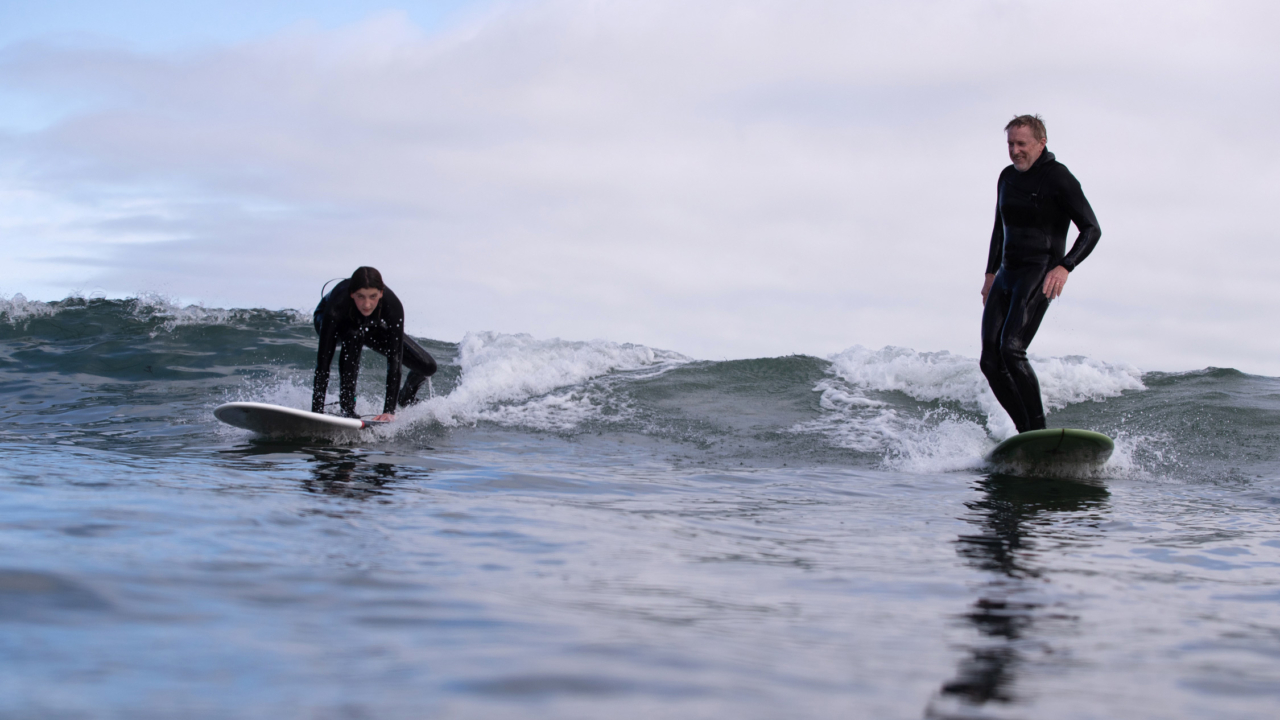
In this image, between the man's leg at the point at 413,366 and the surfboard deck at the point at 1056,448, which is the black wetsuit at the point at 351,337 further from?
the surfboard deck at the point at 1056,448

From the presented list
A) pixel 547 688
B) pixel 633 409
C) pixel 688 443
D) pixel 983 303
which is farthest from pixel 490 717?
pixel 633 409

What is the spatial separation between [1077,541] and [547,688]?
2865 millimetres

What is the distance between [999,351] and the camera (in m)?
6.15

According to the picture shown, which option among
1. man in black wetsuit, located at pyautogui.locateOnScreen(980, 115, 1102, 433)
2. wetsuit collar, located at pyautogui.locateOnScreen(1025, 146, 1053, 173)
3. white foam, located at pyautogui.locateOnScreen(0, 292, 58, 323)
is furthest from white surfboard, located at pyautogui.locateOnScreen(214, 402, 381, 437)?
white foam, located at pyautogui.locateOnScreen(0, 292, 58, 323)

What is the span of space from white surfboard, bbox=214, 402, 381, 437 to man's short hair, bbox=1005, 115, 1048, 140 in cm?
512

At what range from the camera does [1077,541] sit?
3.78 m

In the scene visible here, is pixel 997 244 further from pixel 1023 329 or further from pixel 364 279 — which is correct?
pixel 364 279

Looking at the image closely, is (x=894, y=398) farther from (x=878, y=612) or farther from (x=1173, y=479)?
(x=878, y=612)

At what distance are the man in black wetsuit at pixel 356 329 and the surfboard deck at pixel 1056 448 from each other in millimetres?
4564

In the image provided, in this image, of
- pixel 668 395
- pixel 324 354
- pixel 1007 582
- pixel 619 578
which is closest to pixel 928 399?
pixel 668 395

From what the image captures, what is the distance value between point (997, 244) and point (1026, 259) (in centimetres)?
39

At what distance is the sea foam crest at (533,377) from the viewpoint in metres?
9.04

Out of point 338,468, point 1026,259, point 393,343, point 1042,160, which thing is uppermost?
point 1042,160

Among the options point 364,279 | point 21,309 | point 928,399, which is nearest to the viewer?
point 364,279
